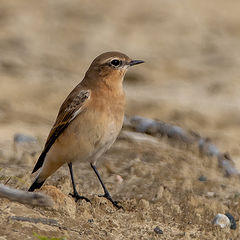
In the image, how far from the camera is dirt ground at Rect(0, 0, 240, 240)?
7707 millimetres

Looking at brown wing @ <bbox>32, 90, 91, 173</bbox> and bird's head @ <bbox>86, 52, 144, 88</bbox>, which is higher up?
bird's head @ <bbox>86, 52, 144, 88</bbox>

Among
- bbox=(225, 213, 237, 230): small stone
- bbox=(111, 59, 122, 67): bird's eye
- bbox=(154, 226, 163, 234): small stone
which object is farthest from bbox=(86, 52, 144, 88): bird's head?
bbox=(225, 213, 237, 230): small stone

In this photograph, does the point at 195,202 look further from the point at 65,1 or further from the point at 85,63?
the point at 65,1

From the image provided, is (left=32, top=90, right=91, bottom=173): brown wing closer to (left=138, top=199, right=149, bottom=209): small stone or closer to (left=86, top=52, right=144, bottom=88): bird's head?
(left=86, top=52, right=144, bottom=88): bird's head

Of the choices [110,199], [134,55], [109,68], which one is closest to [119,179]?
[110,199]

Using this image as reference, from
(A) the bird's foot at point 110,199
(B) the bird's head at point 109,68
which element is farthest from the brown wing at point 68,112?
(A) the bird's foot at point 110,199

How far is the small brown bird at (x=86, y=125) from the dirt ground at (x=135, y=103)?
396 millimetres

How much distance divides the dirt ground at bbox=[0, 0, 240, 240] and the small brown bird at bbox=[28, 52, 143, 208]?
396mm

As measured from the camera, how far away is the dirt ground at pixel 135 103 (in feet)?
25.3

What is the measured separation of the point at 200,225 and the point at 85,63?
855 cm

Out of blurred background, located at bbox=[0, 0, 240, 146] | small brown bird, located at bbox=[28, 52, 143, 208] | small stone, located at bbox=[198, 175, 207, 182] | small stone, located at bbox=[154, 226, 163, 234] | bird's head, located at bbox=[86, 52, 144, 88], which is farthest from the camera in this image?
blurred background, located at bbox=[0, 0, 240, 146]

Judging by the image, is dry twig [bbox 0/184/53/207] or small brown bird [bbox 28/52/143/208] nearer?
dry twig [bbox 0/184/53/207]

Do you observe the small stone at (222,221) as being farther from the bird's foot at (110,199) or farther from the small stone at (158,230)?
the bird's foot at (110,199)

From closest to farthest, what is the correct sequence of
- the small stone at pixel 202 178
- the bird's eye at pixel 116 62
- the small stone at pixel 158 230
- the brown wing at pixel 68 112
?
the small stone at pixel 158 230 → the brown wing at pixel 68 112 → the bird's eye at pixel 116 62 → the small stone at pixel 202 178
